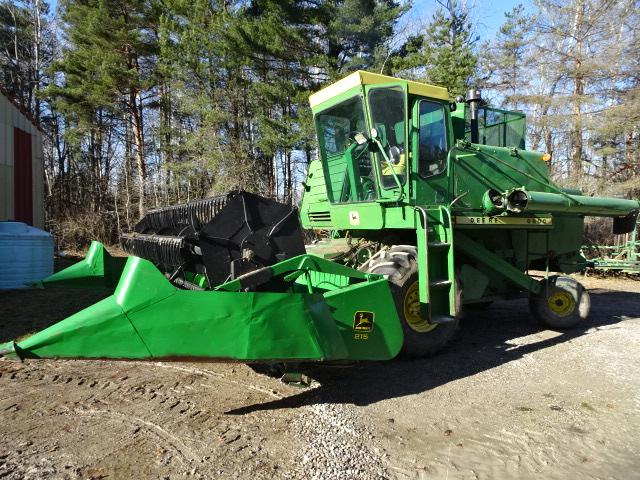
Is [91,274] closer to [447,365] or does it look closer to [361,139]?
[361,139]

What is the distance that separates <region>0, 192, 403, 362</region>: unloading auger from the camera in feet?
9.08

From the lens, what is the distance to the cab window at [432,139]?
16.4 feet

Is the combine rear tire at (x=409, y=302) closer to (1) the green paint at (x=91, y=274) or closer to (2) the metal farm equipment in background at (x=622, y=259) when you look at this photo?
(1) the green paint at (x=91, y=274)

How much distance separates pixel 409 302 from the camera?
4602 millimetres

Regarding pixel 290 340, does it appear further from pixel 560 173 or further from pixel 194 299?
pixel 560 173

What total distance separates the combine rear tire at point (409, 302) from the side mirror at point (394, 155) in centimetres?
94

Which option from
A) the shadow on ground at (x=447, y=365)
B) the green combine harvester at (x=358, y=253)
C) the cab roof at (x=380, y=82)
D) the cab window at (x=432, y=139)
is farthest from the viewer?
the cab window at (x=432, y=139)

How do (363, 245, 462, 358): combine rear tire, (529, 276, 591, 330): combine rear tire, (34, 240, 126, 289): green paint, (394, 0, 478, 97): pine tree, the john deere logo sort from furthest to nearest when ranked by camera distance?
(394, 0, 478, 97): pine tree
(529, 276, 591, 330): combine rear tire
(34, 240, 126, 289): green paint
(363, 245, 462, 358): combine rear tire
the john deere logo

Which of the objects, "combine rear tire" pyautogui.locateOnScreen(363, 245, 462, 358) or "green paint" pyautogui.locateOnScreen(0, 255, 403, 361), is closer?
"green paint" pyautogui.locateOnScreen(0, 255, 403, 361)

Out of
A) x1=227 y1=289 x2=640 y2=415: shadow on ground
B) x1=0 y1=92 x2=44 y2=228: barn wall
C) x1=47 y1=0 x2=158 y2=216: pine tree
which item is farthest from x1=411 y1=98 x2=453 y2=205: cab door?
x1=47 y1=0 x2=158 y2=216: pine tree

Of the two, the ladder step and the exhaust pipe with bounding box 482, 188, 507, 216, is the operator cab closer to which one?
the exhaust pipe with bounding box 482, 188, 507, 216

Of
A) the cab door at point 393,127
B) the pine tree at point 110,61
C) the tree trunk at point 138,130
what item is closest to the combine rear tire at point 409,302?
the cab door at point 393,127

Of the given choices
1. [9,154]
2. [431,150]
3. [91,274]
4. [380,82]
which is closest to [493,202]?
[431,150]

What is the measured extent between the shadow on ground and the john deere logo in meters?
0.64
